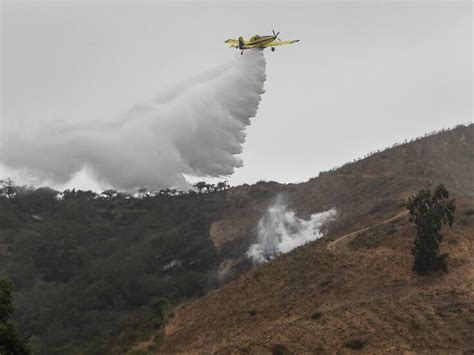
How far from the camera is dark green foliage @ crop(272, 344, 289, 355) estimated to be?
111ft

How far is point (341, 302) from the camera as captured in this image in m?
37.7

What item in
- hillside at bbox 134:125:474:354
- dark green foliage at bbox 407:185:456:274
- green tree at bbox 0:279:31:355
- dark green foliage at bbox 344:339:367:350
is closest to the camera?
green tree at bbox 0:279:31:355

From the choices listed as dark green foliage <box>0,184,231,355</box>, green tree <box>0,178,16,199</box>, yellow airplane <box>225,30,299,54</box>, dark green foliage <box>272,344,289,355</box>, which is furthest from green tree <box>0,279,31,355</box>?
green tree <box>0,178,16,199</box>

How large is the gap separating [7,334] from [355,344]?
19.4 meters

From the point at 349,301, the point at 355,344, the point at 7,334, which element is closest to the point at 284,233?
the point at 349,301

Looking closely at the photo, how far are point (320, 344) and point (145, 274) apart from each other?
44.1 m

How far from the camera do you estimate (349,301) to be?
123 feet

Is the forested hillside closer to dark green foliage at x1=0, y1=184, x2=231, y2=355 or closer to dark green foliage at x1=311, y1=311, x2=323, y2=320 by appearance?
dark green foliage at x1=0, y1=184, x2=231, y2=355

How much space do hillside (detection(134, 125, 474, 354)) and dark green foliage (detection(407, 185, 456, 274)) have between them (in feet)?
3.00

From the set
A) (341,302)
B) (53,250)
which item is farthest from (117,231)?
(341,302)

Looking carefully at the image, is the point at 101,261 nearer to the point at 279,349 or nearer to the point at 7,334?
the point at 279,349

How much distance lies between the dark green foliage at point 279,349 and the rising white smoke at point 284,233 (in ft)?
101

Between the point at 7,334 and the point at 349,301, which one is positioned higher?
the point at 7,334

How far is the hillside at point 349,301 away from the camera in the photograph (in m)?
32.8
